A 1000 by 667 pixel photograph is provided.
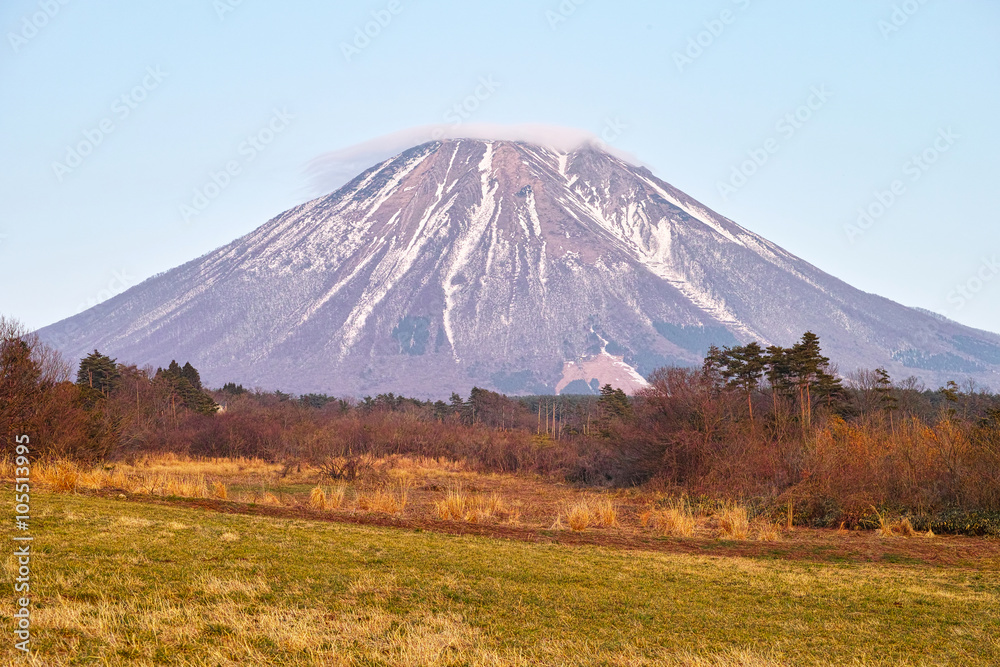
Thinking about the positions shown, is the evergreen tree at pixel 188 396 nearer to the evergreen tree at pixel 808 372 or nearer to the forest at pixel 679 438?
the forest at pixel 679 438

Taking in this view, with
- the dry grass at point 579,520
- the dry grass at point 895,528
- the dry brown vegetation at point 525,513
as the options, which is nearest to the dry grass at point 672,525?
the dry brown vegetation at point 525,513

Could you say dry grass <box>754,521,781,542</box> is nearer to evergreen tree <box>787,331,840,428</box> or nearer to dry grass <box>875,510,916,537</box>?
dry grass <box>875,510,916,537</box>

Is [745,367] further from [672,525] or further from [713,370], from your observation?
[672,525]

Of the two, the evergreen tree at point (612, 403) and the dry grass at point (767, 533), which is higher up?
the evergreen tree at point (612, 403)

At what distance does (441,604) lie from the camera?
9156mm

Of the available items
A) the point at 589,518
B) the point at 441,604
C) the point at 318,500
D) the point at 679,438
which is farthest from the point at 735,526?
the point at 679,438

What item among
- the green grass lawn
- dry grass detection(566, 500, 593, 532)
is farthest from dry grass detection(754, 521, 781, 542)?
the green grass lawn

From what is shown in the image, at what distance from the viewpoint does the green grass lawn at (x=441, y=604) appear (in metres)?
6.77

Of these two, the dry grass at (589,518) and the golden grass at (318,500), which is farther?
the golden grass at (318,500)

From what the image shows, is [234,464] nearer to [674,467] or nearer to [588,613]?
[674,467]

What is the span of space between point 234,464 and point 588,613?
33492mm

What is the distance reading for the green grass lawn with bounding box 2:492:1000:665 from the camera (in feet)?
22.2

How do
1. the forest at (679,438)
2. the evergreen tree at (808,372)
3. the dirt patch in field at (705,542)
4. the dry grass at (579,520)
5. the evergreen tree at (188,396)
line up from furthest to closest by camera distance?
the evergreen tree at (188,396) → the evergreen tree at (808,372) → the forest at (679,438) → the dry grass at (579,520) → the dirt patch in field at (705,542)

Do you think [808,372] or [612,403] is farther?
[612,403]
